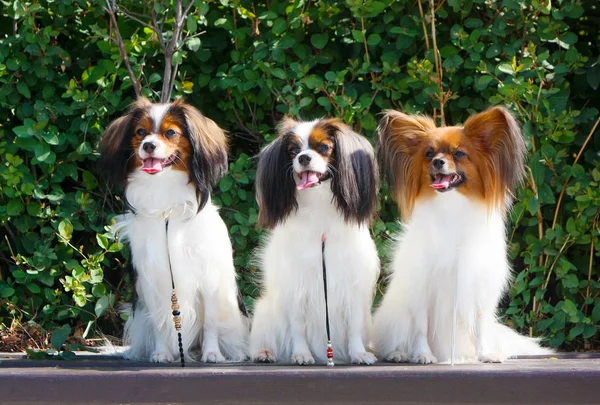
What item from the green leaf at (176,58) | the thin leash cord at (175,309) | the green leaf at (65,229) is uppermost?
the green leaf at (176,58)

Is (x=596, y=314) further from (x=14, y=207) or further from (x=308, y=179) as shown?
(x=14, y=207)

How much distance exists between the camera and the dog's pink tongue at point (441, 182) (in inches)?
161

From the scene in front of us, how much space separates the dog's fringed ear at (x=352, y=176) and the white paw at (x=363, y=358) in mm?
611

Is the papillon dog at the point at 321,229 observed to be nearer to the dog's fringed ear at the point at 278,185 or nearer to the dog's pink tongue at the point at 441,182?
the dog's fringed ear at the point at 278,185

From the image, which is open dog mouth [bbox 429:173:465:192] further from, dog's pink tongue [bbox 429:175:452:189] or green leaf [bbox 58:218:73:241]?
green leaf [bbox 58:218:73:241]

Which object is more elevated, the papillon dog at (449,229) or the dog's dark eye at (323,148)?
the dog's dark eye at (323,148)

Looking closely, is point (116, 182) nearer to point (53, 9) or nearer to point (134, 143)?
point (134, 143)

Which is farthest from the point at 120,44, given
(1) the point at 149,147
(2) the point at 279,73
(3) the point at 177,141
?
(1) the point at 149,147

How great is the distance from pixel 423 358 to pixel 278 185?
1.03 meters

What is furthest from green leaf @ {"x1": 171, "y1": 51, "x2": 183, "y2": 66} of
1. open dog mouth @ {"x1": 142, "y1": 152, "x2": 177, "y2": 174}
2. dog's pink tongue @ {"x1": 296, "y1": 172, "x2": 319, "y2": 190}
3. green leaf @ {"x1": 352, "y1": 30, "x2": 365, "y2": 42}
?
dog's pink tongue @ {"x1": 296, "y1": 172, "x2": 319, "y2": 190}

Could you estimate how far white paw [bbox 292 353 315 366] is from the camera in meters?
4.32

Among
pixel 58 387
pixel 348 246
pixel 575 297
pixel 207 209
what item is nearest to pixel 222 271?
pixel 207 209

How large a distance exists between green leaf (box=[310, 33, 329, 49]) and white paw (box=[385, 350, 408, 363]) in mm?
1842

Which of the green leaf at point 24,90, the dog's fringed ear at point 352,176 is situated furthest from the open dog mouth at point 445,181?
the green leaf at point 24,90
